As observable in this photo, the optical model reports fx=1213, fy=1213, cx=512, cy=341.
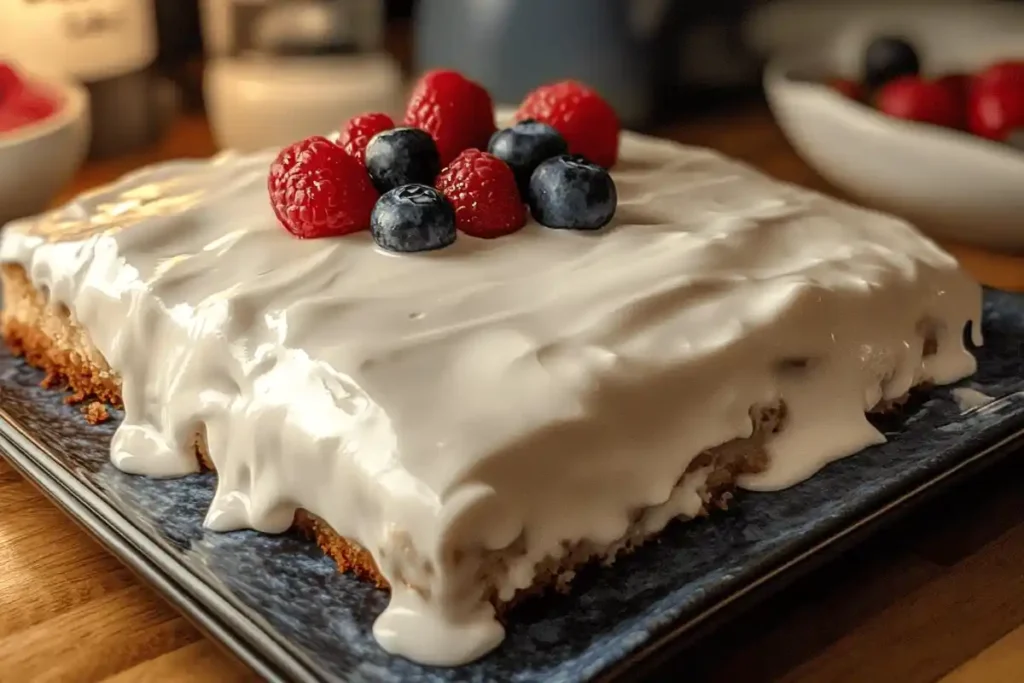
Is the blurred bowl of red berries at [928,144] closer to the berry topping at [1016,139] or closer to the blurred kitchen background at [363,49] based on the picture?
the berry topping at [1016,139]

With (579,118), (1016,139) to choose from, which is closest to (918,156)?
→ (1016,139)

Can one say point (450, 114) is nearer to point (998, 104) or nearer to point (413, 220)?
point (413, 220)

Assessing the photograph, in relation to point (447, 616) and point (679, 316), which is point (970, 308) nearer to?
point (679, 316)

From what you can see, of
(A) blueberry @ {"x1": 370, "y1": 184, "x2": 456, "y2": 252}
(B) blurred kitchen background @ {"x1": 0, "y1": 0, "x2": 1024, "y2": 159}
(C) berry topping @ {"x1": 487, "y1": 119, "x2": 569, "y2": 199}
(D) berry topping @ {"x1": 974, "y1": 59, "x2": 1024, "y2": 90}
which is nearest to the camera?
(A) blueberry @ {"x1": 370, "y1": 184, "x2": 456, "y2": 252}

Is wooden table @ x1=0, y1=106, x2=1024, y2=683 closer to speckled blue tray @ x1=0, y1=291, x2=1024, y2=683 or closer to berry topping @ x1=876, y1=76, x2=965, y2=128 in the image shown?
speckled blue tray @ x1=0, y1=291, x2=1024, y2=683

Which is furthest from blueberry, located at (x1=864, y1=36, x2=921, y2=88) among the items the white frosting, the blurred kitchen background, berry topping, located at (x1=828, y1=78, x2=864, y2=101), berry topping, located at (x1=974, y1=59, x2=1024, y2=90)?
the white frosting

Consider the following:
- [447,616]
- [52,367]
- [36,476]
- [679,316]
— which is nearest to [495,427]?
[447,616]
